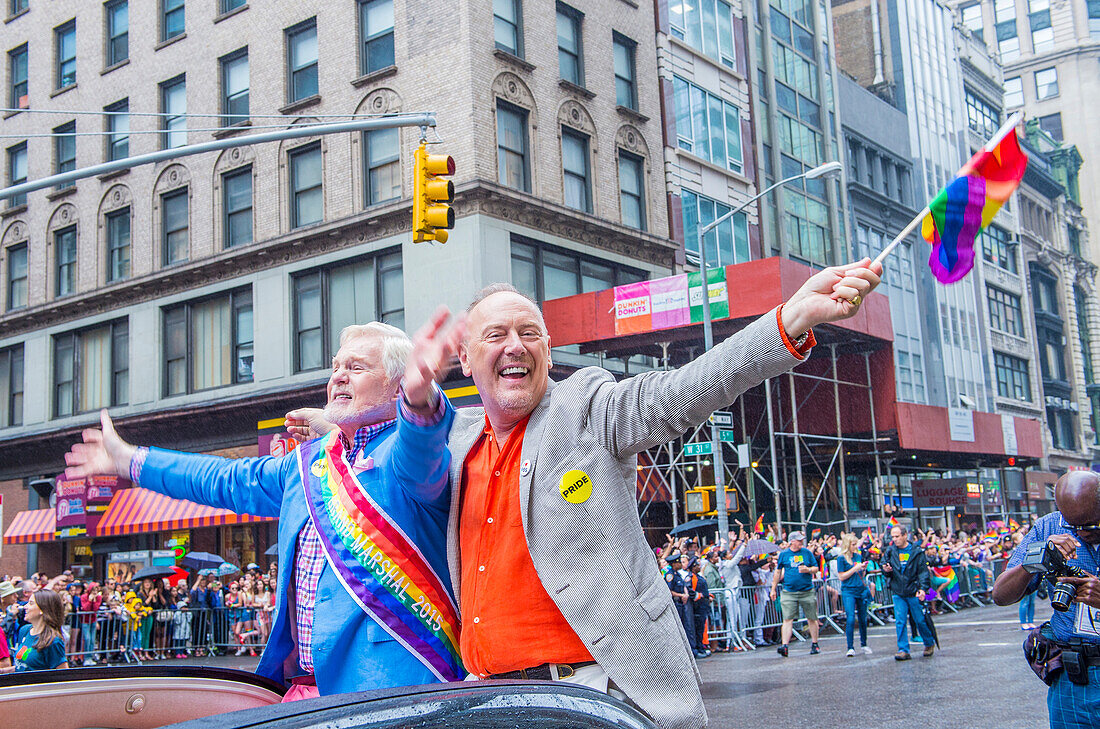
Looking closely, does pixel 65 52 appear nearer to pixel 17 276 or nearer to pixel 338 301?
pixel 17 276

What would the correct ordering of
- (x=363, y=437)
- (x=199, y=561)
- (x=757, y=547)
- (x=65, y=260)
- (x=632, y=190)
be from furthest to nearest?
(x=65, y=260) < (x=632, y=190) < (x=199, y=561) < (x=757, y=547) < (x=363, y=437)

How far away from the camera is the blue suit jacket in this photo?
308cm

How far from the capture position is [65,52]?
31.3 m

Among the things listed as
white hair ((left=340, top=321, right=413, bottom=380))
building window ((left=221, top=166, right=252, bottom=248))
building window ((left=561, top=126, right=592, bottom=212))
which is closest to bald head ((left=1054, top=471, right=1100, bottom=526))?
white hair ((left=340, top=321, right=413, bottom=380))

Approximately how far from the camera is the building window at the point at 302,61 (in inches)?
1015

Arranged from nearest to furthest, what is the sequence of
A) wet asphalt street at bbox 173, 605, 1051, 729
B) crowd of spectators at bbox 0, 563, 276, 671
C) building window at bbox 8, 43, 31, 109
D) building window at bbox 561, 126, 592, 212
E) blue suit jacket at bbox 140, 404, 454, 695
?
blue suit jacket at bbox 140, 404, 454, 695 < wet asphalt street at bbox 173, 605, 1051, 729 < crowd of spectators at bbox 0, 563, 276, 671 < building window at bbox 561, 126, 592, 212 < building window at bbox 8, 43, 31, 109

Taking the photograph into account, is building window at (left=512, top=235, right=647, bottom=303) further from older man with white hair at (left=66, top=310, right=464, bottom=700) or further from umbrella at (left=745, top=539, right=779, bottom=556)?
older man with white hair at (left=66, top=310, right=464, bottom=700)

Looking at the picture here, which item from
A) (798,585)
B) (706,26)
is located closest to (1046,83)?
(706,26)

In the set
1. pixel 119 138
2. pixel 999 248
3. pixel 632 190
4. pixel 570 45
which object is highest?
pixel 999 248

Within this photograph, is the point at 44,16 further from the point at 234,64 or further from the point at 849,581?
the point at 849,581

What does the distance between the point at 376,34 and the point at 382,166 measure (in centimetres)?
330

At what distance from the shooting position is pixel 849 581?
1599 cm

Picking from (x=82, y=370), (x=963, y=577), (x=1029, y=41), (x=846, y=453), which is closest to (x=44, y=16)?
(x=82, y=370)

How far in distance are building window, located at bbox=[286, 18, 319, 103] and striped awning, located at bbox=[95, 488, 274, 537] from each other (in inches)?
396
